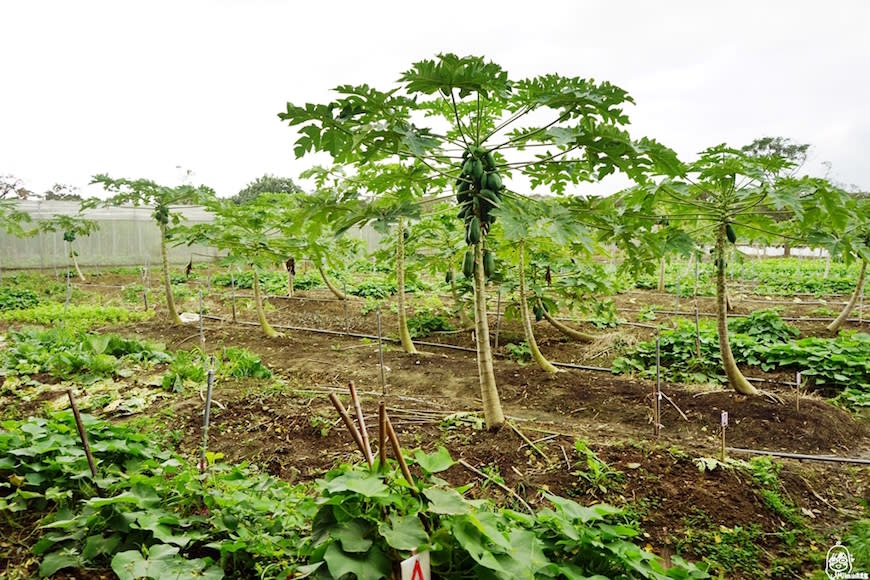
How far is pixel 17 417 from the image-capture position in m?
4.18

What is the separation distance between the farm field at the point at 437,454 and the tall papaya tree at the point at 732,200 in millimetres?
1355

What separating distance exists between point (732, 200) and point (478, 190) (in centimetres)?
254

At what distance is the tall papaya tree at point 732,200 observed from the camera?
12.4ft

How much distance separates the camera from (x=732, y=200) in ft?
14.5

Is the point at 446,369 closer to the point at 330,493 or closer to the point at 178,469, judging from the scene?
the point at 178,469

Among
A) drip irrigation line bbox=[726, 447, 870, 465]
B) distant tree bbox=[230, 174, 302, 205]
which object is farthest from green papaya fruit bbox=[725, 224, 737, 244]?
distant tree bbox=[230, 174, 302, 205]

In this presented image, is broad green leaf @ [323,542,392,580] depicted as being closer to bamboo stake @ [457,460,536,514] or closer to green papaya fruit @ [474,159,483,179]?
bamboo stake @ [457,460,536,514]

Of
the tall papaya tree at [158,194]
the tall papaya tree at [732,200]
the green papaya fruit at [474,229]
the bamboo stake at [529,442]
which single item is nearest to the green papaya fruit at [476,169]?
the green papaya fruit at [474,229]

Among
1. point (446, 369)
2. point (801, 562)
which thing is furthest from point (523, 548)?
point (446, 369)

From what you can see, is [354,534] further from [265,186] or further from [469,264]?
[265,186]

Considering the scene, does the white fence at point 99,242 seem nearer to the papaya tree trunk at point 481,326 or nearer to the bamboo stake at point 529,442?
the papaya tree trunk at point 481,326

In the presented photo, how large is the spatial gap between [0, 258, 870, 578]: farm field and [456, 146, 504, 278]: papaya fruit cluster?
5.02ft

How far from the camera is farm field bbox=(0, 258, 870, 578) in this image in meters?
1.90

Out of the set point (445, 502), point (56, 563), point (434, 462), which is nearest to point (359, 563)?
point (445, 502)
